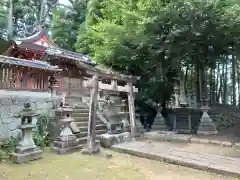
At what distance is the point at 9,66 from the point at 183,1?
6.12 metres

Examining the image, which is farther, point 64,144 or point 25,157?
point 64,144

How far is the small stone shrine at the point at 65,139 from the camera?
655 cm

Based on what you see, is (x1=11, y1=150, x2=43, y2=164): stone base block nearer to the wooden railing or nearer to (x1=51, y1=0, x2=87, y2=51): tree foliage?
the wooden railing

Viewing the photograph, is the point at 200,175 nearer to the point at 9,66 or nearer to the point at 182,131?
the point at 182,131

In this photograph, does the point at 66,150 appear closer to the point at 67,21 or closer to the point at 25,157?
the point at 25,157

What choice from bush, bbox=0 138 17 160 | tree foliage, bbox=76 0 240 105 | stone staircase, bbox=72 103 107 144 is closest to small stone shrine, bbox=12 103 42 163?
bush, bbox=0 138 17 160

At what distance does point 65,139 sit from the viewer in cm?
662

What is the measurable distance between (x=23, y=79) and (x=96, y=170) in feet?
14.8

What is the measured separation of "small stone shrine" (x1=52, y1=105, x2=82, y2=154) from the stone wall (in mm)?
1335

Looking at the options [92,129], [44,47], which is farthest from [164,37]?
[44,47]

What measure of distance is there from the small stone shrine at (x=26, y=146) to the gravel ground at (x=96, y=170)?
0.18m

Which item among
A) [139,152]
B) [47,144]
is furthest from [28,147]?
[139,152]

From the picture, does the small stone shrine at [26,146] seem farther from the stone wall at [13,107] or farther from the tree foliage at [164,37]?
the tree foliage at [164,37]

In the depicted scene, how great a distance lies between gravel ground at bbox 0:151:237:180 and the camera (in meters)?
4.76
